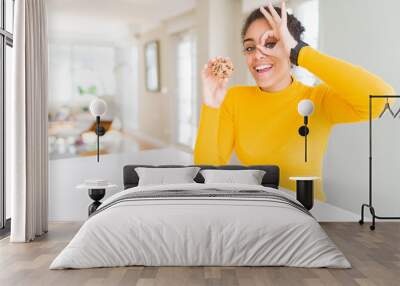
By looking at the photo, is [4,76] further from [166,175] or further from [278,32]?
[278,32]

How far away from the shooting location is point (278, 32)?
680cm

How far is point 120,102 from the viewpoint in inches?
281

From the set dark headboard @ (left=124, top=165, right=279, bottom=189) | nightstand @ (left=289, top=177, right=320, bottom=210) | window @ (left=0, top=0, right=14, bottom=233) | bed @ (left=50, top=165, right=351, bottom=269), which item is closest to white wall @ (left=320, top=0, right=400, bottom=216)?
nightstand @ (left=289, top=177, right=320, bottom=210)

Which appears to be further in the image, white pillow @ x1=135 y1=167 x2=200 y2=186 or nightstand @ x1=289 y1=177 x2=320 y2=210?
nightstand @ x1=289 y1=177 x2=320 y2=210

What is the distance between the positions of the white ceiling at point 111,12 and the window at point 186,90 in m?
0.35

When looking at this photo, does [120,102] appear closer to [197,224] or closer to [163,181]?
[163,181]

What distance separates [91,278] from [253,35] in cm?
370

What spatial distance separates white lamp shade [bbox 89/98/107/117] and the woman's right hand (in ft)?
3.86

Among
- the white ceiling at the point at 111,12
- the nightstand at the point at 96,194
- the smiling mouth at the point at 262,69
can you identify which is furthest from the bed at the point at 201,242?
the white ceiling at the point at 111,12

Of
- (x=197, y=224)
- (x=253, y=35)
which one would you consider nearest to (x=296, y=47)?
(x=253, y=35)

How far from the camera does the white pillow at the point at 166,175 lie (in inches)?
253

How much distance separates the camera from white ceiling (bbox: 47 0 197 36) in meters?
6.95

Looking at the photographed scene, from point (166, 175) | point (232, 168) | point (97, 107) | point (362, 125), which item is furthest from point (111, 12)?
point (362, 125)

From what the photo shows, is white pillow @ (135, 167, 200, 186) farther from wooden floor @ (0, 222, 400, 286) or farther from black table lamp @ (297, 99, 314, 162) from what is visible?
wooden floor @ (0, 222, 400, 286)
